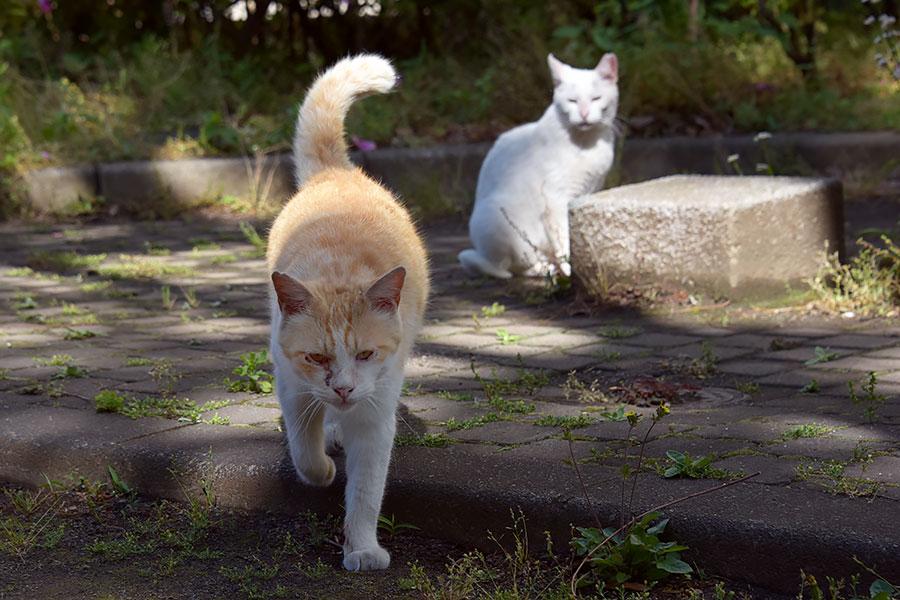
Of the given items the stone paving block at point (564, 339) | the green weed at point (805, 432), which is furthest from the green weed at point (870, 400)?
the stone paving block at point (564, 339)

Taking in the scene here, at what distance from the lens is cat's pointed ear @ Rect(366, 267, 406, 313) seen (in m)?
2.65

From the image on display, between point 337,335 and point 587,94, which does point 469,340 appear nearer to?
point 337,335

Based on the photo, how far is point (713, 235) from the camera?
495 cm

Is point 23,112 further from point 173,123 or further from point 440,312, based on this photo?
point 440,312

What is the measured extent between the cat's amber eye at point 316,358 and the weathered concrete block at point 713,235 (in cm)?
277

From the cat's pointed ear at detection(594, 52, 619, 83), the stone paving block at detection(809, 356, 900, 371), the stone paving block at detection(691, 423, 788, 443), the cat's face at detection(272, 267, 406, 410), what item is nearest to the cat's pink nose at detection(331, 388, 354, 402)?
the cat's face at detection(272, 267, 406, 410)

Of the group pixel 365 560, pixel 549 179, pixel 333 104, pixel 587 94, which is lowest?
pixel 365 560

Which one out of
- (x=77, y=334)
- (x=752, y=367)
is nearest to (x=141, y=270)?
(x=77, y=334)

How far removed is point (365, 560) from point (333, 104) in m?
1.92

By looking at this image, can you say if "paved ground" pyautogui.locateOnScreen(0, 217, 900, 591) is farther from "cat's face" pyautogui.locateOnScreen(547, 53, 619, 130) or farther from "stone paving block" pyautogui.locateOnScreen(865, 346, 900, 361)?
"cat's face" pyautogui.locateOnScreen(547, 53, 619, 130)

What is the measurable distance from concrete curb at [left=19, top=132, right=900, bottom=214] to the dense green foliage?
13.7 inches

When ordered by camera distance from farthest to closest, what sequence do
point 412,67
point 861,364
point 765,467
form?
1. point 412,67
2. point 861,364
3. point 765,467

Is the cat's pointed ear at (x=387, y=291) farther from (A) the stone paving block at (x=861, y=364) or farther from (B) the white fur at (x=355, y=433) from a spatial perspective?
(A) the stone paving block at (x=861, y=364)

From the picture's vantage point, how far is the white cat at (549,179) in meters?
6.10
